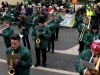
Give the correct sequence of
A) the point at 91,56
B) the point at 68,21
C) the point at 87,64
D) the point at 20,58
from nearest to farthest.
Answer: the point at 87,64, the point at 91,56, the point at 20,58, the point at 68,21

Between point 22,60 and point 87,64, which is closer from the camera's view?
point 87,64

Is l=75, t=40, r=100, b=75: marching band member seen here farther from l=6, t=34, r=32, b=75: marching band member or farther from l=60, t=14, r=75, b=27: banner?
l=60, t=14, r=75, b=27: banner

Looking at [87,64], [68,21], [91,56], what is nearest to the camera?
[87,64]

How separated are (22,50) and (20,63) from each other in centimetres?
29

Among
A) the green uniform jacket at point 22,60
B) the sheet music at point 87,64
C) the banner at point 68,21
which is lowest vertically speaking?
the banner at point 68,21

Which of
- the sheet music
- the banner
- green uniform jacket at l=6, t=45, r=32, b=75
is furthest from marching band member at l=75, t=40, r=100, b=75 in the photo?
the banner

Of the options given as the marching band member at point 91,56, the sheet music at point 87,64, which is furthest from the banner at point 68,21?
the sheet music at point 87,64

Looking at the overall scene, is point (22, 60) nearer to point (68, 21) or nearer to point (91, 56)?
point (91, 56)

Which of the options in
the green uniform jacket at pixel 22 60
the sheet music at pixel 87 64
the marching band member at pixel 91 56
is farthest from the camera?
the green uniform jacket at pixel 22 60

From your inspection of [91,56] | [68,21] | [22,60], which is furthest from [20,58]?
[68,21]

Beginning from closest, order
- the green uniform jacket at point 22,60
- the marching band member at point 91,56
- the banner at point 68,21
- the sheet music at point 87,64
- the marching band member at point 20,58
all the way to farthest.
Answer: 1. the sheet music at point 87,64
2. the marching band member at point 91,56
3. the marching band member at point 20,58
4. the green uniform jacket at point 22,60
5. the banner at point 68,21

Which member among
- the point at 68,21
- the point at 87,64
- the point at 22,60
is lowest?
the point at 68,21

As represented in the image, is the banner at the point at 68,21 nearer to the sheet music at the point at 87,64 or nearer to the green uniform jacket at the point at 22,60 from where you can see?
the green uniform jacket at the point at 22,60

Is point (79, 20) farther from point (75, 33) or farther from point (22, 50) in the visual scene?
point (22, 50)
